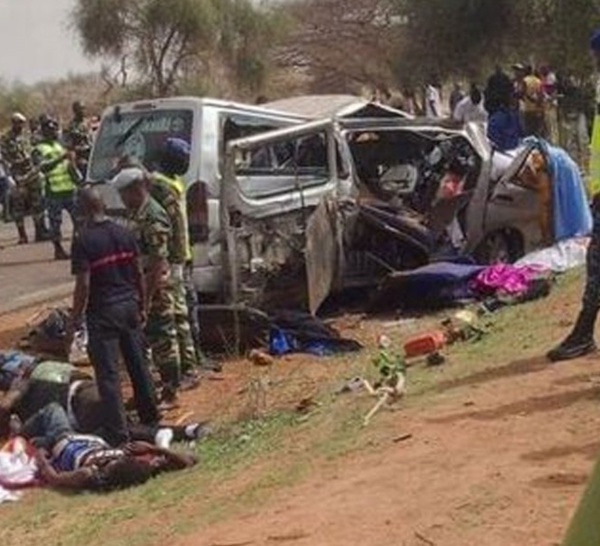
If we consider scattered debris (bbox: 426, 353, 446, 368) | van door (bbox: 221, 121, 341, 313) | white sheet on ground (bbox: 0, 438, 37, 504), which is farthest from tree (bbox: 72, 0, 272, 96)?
white sheet on ground (bbox: 0, 438, 37, 504)

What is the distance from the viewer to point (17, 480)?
289 inches

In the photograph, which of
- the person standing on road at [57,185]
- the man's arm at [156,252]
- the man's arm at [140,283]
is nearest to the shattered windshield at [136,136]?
the man's arm at [156,252]

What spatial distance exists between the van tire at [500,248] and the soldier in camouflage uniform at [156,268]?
3.80 m

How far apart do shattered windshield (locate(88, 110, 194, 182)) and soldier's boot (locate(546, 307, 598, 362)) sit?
380 cm

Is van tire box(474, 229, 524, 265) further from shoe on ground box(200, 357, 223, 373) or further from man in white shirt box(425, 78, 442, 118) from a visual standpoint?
man in white shirt box(425, 78, 442, 118)

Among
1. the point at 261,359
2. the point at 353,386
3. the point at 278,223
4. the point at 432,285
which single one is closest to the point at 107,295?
the point at 353,386

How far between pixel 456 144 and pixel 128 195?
4159mm

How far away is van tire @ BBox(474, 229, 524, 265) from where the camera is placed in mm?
11805

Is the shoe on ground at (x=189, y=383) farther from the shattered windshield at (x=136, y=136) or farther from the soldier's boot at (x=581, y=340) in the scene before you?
the soldier's boot at (x=581, y=340)

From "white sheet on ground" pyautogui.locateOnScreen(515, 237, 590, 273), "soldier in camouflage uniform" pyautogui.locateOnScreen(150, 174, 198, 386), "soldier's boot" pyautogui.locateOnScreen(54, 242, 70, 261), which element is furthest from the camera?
"soldier's boot" pyautogui.locateOnScreen(54, 242, 70, 261)

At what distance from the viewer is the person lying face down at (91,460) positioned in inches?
277

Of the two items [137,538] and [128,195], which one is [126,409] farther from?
[137,538]

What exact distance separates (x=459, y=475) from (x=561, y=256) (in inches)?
242

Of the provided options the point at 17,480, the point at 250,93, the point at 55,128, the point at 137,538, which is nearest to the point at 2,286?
the point at 55,128
